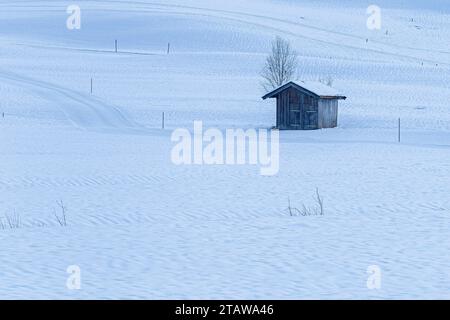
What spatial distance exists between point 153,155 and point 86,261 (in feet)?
67.1

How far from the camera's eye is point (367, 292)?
11688 mm

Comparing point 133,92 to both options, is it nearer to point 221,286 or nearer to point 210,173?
point 210,173

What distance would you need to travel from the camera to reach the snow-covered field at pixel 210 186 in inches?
501

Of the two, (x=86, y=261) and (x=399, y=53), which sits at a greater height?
(x=399, y=53)

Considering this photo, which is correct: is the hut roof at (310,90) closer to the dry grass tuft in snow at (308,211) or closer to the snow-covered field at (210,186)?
the snow-covered field at (210,186)

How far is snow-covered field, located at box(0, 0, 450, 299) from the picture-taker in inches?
501

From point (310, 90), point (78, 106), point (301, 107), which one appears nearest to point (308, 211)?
point (310, 90)

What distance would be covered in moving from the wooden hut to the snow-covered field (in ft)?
4.30

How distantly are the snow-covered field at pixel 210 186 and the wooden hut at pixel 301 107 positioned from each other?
1.31 m

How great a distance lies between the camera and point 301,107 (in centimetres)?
4903

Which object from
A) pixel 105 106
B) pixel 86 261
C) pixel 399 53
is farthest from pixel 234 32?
pixel 86 261

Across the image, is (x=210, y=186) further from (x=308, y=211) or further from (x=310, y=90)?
(x=310, y=90)

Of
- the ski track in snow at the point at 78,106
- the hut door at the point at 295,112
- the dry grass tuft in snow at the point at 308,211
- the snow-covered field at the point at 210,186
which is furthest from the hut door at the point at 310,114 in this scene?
the dry grass tuft in snow at the point at 308,211
